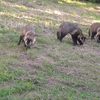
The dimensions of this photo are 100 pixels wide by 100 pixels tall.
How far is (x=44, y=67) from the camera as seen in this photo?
743 centimetres

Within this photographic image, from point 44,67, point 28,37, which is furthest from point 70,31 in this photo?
point 44,67

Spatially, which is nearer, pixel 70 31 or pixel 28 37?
pixel 28 37

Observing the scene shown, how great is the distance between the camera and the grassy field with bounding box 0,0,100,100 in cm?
577

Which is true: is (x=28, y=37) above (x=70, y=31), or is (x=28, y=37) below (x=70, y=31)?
below

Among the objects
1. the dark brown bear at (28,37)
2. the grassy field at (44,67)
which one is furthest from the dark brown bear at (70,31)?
the dark brown bear at (28,37)

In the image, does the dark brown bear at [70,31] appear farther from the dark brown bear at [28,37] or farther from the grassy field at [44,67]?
the dark brown bear at [28,37]

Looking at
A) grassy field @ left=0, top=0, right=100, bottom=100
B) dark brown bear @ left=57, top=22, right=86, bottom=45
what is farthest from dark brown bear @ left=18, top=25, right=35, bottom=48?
dark brown bear @ left=57, top=22, right=86, bottom=45

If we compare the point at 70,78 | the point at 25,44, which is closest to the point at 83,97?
the point at 70,78

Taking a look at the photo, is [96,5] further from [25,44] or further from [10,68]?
[10,68]

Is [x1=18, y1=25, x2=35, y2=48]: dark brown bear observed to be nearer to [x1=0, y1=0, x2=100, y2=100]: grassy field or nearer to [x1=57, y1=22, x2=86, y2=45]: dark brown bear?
[x1=0, y1=0, x2=100, y2=100]: grassy field

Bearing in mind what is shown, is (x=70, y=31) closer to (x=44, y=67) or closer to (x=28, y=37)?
(x=28, y=37)

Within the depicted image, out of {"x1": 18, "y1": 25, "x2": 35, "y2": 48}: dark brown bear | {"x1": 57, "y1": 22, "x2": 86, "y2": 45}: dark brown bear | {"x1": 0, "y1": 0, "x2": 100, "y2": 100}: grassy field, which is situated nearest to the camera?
{"x1": 0, "y1": 0, "x2": 100, "y2": 100}: grassy field

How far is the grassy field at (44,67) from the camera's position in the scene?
5.77 metres

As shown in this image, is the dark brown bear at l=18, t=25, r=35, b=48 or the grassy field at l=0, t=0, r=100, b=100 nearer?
the grassy field at l=0, t=0, r=100, b=100
